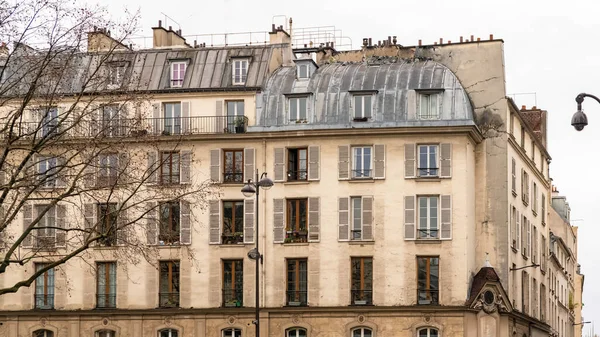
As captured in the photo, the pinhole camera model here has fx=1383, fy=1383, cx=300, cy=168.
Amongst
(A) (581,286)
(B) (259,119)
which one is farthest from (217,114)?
(A) (581,286)

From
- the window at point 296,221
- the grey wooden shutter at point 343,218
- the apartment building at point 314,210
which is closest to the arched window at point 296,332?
the apartment building at point 314,210

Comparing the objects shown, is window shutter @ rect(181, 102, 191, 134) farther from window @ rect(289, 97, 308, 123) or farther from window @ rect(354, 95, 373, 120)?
window @ rect(354, 95, 373, 120)

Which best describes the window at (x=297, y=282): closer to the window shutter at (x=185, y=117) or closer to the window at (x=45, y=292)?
the window shutter at (x=185, y=117)

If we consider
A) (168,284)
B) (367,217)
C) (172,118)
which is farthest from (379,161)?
(168,284)

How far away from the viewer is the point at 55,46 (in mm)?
36438

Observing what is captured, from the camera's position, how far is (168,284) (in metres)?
59.9

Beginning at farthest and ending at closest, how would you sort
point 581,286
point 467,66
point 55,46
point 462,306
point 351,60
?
point 581,286 < point 351,60 < point 467,66 < point 462,306 < point 55,46

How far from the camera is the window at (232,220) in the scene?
59.6 metres

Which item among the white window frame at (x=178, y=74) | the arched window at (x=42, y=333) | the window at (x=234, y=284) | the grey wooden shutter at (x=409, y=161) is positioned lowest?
the arched window at (x=42, y=333)

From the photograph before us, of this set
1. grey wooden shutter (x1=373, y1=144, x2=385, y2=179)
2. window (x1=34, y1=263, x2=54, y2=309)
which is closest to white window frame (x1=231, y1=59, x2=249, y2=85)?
grey wooden shutter (x1=373, y1=144, x2=385, y2=179)

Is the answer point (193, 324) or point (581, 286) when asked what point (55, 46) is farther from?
point (581, 286)

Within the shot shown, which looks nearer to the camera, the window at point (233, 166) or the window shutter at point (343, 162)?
the window shutter at point (343, 162)

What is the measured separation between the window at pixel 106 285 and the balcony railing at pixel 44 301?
2.13 m

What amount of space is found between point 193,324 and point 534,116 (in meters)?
26.6
